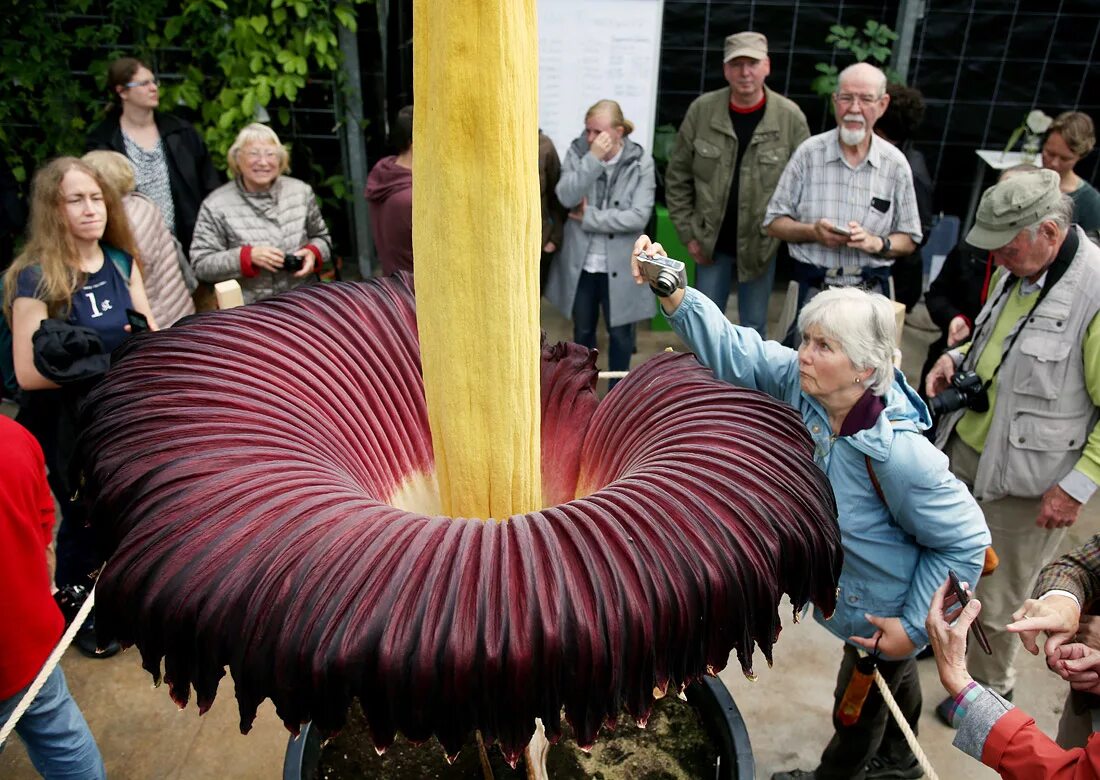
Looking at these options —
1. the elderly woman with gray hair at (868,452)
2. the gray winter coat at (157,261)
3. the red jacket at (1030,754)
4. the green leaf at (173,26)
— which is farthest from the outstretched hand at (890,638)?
the green leaf at (173,26)

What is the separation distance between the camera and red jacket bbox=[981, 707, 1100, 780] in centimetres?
123

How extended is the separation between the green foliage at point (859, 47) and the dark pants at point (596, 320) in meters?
1.89

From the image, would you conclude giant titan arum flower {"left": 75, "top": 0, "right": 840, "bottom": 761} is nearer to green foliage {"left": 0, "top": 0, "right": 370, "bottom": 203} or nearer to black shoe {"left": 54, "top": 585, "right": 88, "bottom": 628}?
black shoe {"left": 54, "top": 585, "right": 88, "bottom": 628}

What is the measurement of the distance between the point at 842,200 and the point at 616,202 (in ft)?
2.98

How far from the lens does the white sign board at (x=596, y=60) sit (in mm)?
4285

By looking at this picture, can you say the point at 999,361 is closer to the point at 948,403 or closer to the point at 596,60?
the point at 948,403

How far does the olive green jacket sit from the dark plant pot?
8.19 feet

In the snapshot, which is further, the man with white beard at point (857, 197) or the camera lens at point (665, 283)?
the man with white beard at point (857, 197)

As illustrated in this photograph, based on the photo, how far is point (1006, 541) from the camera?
2.46 metres

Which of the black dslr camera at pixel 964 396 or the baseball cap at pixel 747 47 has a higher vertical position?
the baseball cap at pixel 747 47

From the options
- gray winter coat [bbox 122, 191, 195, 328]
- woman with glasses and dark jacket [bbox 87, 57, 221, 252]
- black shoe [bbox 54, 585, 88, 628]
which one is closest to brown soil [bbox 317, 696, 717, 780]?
black shoe [bbox 54, 585, 88, 628]

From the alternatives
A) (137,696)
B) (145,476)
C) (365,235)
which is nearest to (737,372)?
(145,476)

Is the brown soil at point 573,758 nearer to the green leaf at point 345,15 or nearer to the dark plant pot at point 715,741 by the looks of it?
the dark plant pot at point 715,741

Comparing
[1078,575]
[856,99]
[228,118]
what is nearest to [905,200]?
[856,99]
